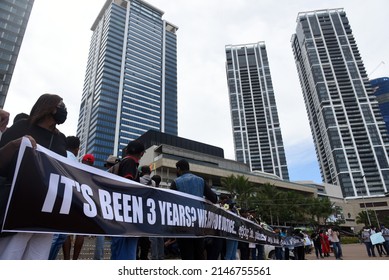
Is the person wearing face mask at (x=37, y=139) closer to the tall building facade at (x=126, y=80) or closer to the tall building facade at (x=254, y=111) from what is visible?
the tall building facade at (x=126, y=80)

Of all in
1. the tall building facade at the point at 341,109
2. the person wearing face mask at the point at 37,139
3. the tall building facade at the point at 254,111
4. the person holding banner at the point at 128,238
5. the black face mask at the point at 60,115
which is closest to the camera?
the person wearing face mask at the point at 37,139

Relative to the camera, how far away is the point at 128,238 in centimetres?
271

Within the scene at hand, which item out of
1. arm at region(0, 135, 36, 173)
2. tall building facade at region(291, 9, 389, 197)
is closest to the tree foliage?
arm at region(0, 135, 36, 173)

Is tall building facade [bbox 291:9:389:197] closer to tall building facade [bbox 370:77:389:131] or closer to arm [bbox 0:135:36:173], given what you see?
tall building facade [bbox 370:77:389:131]

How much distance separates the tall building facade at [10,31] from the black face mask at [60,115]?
2898 inches

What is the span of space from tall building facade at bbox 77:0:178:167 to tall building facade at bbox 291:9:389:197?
80.2 metres

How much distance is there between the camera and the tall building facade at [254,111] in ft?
452

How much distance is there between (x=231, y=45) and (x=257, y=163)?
88.3 m

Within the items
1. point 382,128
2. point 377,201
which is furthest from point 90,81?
point 382,128

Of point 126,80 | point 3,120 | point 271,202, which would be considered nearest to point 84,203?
point 3,120

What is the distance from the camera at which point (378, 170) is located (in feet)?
375

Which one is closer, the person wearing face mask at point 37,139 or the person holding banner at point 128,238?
the person wearing face mask at point 37,139

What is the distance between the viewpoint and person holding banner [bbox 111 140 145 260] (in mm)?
2701

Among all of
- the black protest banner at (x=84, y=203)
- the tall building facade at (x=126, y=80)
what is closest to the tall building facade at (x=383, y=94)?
the tall building facade at (x=126, y=80)
